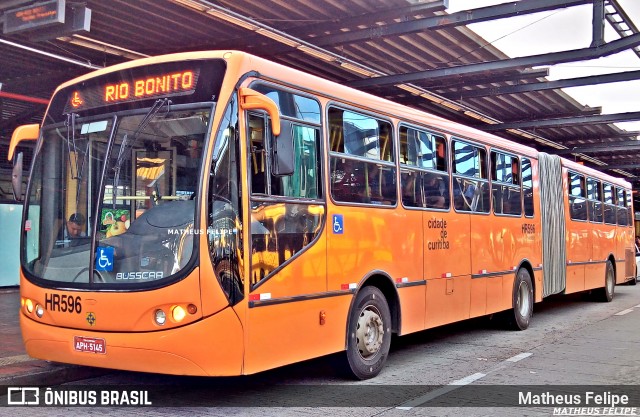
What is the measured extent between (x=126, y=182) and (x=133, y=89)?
895mm

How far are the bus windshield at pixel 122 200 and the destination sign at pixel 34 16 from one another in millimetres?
4035

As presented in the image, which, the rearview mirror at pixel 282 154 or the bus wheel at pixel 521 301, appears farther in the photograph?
the bus wheel at pixel 521 301

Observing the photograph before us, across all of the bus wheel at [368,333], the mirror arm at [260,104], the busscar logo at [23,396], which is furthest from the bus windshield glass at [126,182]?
the bus wheel at [368,333]

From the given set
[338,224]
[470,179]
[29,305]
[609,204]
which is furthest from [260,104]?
[609,204]

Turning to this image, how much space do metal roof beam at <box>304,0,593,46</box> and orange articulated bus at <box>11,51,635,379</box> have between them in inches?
178

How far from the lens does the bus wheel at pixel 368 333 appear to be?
7.34m

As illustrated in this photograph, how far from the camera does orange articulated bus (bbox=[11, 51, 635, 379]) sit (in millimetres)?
5777

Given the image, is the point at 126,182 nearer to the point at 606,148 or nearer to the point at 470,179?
the point at 470,179

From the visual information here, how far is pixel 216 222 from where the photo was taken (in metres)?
5.83

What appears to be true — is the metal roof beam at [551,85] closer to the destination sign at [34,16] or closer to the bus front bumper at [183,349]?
the destination sign at [34,16]

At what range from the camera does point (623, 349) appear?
987 cm

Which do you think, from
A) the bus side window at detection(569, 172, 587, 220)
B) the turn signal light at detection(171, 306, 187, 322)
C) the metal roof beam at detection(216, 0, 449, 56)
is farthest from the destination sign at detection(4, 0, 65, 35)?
the bus side window at detection(569, 172, 587, 220)

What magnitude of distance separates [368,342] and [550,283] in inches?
270

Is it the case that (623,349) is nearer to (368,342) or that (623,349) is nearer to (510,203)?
(510,203)
